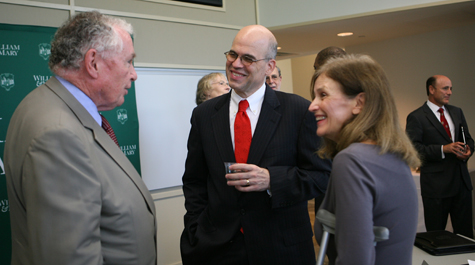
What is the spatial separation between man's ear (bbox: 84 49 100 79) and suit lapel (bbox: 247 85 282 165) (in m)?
0.74

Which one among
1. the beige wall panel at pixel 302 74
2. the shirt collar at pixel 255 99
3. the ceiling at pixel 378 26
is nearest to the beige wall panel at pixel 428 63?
the ceiling at pixel 378 26

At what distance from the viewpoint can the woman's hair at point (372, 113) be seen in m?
1.09

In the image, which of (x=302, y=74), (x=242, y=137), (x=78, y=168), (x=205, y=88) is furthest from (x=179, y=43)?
(x=302, y=74)

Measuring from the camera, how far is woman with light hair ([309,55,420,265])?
1.00 m

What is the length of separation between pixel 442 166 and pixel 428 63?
9.46 feet

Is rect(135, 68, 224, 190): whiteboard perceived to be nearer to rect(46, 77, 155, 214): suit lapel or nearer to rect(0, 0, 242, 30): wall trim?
rect(0, 0, 242, 30): wall trim

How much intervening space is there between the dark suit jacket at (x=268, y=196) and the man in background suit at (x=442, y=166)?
9.24 feet

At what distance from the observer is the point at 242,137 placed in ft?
5.59

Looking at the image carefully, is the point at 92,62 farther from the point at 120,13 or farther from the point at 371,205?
the point at 120,13

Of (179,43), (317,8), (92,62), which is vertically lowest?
(92,62)

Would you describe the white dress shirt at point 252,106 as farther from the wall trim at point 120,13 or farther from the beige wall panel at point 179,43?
the wall trim at point 120,13

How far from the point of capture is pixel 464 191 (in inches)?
154

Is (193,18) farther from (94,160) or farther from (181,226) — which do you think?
(94,160)

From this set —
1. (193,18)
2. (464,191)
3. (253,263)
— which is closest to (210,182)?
(253,263)
